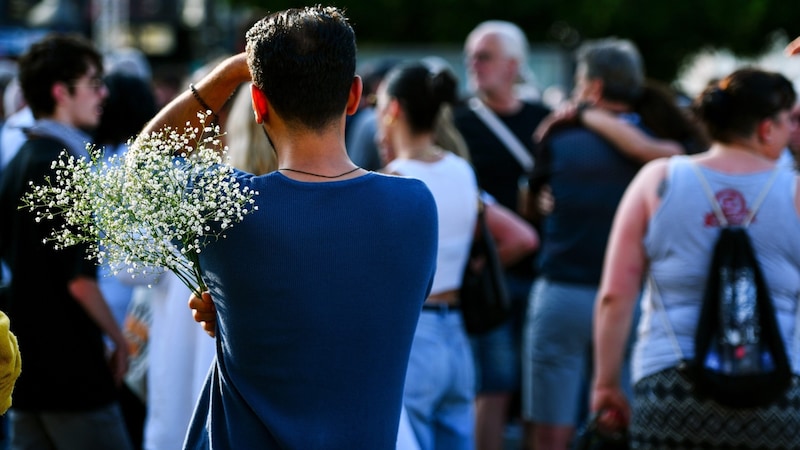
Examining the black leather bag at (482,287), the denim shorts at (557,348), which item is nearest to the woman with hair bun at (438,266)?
the black leather bag at (482,287)

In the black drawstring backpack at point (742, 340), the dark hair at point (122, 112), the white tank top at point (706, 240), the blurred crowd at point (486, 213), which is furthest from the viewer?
the dark hair at point (122, 112)

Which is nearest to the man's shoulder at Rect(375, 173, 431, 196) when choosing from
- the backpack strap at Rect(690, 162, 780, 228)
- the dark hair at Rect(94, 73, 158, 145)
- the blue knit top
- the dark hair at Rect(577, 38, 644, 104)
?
the blue knit top

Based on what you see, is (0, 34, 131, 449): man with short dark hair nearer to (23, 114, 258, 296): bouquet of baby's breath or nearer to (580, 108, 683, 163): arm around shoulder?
(23, 114, 258, 296): bouquet of baby's breath

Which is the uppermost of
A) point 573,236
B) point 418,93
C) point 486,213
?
point 418,93

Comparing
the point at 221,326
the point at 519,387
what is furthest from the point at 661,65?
the point at 221,326

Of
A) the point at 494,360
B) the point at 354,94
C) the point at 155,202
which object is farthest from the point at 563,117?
the point at 155,202

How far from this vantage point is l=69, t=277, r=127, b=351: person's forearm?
4422mm

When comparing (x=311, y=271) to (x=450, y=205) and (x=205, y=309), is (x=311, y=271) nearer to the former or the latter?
(x=205, y=309)

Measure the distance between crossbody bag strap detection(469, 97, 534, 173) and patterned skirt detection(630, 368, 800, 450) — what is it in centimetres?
255

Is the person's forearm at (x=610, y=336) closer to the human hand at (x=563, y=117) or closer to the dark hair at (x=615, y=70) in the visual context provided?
the human hand at (x=563, y=117)

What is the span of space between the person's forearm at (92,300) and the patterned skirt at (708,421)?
78.8 inches

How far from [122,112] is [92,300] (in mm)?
1416

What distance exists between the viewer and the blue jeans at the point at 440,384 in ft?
15.2

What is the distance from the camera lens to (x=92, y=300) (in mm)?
4438
